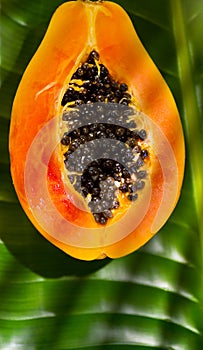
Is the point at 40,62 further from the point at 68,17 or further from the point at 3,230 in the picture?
the point at 3,230

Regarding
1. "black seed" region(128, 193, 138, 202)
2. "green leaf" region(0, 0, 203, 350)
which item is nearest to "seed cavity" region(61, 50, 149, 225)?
"black seed" region(128, 193, 138, 202)

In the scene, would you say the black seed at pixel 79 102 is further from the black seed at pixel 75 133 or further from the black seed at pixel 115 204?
the black seed at pixel 115 204

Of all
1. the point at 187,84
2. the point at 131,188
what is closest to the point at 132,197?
the point at 131,188

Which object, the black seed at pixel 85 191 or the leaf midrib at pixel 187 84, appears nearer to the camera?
the black seed at pixel 85 191

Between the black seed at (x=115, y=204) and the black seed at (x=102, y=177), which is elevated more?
the black seed at (x=102, y=177)

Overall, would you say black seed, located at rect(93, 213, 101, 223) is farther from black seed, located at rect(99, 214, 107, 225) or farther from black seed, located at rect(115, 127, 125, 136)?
black seed, located at rect(115, 127, 125, 136)

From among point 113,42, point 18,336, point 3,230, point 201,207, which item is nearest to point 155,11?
point 113,42

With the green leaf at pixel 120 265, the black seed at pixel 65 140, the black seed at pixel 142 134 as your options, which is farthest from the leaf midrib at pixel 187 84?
the black seed at pixel 65 140
